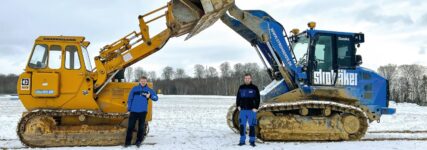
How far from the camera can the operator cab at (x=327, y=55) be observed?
11.4m

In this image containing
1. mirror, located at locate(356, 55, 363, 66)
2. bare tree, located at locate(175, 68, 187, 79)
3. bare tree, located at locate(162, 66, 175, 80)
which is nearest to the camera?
mirror, located at locate(356, 55, 363, 66)

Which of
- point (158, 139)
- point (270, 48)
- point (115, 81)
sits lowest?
point (158, 139)

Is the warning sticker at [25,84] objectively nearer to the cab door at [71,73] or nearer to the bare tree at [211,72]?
the cab door at [71,73]

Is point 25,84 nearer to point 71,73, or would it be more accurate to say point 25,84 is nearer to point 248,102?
point 71,73

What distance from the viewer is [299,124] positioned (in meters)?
10.8

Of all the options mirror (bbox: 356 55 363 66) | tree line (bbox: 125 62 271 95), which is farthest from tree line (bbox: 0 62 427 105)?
mirror (bbox: 356 55 363 66)

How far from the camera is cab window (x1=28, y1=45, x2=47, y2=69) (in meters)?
10.4

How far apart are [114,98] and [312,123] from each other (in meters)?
5.17

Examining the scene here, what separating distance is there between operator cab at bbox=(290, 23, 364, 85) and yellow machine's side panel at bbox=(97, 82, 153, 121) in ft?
14.3

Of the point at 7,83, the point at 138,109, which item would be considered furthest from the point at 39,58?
the point at 7,83

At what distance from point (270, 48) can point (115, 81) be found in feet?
14.0

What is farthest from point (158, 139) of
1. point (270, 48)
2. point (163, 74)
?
point (163, 74)

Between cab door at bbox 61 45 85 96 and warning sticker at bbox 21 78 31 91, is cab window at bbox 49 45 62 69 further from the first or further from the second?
warning sticker at bbox 21 78 31 91

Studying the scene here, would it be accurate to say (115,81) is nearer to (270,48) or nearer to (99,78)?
(99,78)
